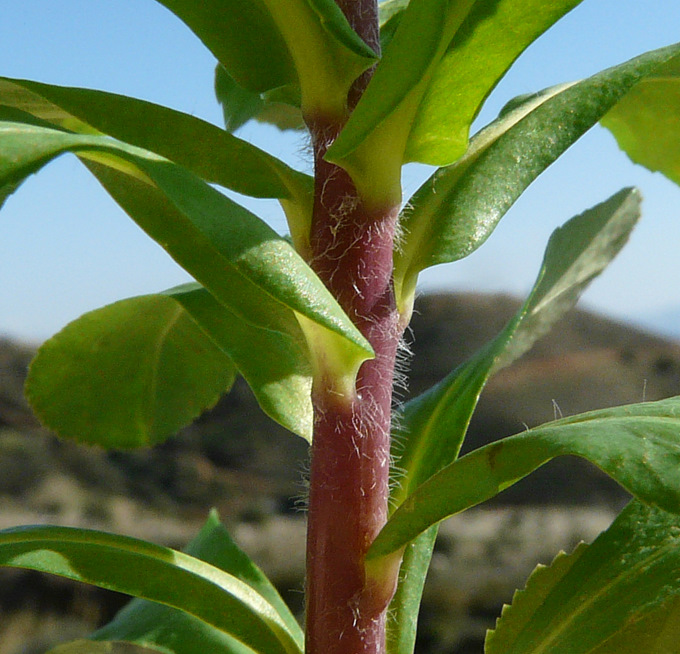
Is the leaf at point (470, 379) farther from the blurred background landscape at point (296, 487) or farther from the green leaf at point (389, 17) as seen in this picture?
the blurred background landscape at point (296, 487)

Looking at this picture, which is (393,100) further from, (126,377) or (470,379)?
(126,377)

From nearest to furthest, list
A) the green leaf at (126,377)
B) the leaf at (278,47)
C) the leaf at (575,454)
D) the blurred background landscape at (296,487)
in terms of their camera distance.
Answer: the leaf at (575,454) < the leaf at (278,47) < the green leaf at (126,377) < the blurred background landscape at (296,487)

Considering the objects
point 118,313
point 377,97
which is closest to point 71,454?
point 118,313

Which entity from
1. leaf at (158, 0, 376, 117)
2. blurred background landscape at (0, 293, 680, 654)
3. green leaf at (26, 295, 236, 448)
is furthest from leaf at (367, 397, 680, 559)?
blurred background landscape at (0, 293, 680, 654)

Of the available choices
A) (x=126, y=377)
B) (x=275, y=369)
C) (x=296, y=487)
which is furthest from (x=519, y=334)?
(x=296, y=487)

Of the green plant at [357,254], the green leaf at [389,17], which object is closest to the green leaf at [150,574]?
the green plant at [357,254]

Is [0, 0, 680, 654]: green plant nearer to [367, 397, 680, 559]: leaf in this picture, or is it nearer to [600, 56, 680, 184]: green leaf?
[367, 397, 680, 559]: leaf

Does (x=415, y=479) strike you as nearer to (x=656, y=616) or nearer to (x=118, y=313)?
(x=656, y=616)
